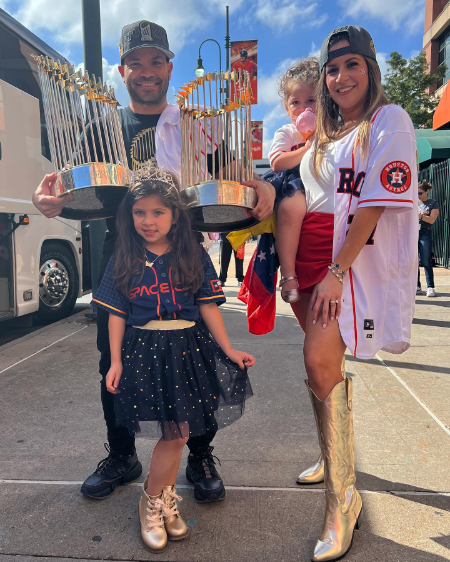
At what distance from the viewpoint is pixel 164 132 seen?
209cm

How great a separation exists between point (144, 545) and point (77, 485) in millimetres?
582

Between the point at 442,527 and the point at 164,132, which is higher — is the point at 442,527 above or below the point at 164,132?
below

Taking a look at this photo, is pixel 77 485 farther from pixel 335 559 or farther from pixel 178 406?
pixel 335 559

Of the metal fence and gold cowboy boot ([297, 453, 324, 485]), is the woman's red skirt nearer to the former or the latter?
gold cowboy boot ([297, 453, 324, 485])

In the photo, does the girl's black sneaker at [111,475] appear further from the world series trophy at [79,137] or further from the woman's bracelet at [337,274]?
the woman's bracelet at [337,274]

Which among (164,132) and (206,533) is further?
(164,132)

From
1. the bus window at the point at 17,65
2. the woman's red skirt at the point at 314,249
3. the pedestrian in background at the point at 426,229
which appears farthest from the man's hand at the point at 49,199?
the pedestrian in background at the point at 426,229

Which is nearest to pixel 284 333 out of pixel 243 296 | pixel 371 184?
pixel 243 296

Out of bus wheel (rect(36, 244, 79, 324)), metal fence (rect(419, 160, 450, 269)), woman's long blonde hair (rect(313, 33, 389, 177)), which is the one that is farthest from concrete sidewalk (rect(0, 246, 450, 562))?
metal fence (rect(419, 160, 450, 269))

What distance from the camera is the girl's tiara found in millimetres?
1864

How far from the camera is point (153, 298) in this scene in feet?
6.23

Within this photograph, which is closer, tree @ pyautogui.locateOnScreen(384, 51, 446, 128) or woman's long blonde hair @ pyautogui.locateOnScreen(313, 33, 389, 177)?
woman's long blonde hair @ pyautogui.locateOnScreen(313, 33, 389, 177)

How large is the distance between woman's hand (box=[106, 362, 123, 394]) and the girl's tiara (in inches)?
28.1

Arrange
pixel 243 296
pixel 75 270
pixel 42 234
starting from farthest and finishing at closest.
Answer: pixel 75 270 < pixel 42 234 < pixel 243 296
